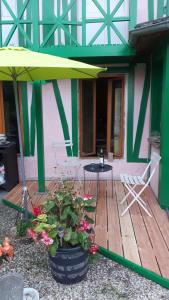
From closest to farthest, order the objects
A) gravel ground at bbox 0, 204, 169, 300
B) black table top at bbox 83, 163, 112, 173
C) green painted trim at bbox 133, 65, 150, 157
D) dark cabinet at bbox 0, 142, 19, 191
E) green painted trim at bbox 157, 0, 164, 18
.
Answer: gravel ground at bbox 0, 204, 169, 300
black table top at bbox 83, 163, 112, 173
green painted trim at bbox 157, 0, 164, 18
dark cabinet at bbox 0, 142, 19, 191
green painted trim at bbox 133, 65, 150, 157

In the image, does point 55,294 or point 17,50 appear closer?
point 55,294

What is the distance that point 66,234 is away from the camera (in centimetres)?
235

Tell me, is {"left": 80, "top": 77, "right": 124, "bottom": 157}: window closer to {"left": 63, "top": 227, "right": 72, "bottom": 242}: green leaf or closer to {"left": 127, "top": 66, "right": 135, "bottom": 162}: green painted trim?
{"left": 127, "top": 66, "right": 135, "bottom": 162}: green painted trim

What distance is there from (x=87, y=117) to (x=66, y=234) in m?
3.66

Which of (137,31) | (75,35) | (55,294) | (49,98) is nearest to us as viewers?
(55,294)

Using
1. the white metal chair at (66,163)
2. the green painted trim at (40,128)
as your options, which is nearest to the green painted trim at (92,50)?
the green painted trim at (40,128)

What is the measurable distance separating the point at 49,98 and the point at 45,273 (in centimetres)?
374

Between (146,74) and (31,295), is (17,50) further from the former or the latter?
(146,74)

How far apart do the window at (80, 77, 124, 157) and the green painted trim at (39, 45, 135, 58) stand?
966 millimetres

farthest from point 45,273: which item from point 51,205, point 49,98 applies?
point 49,98

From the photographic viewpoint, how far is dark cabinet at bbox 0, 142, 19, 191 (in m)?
5.04

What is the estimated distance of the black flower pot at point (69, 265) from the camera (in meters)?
2.38

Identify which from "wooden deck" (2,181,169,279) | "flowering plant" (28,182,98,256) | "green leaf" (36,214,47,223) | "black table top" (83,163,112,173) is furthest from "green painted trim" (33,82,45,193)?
"green leaf" (36,214,47,223)

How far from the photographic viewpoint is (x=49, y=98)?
5527 mm
